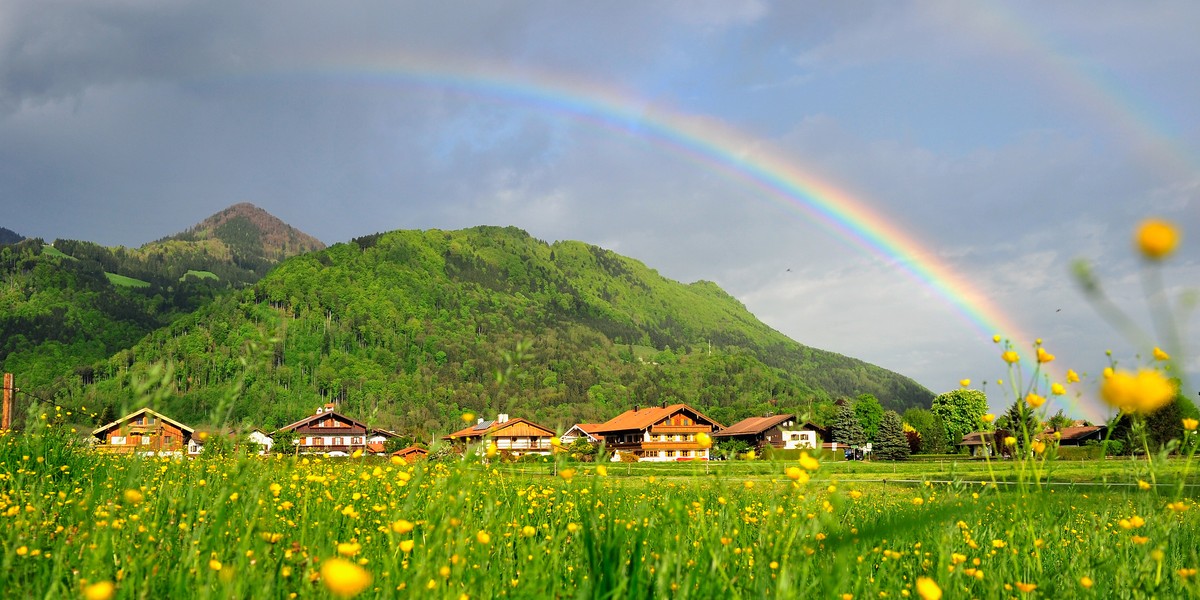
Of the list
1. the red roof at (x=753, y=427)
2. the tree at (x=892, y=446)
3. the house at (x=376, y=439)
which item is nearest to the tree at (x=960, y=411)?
the tree at (x=892, y=446)

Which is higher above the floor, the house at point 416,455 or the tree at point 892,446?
the house at point 416,455

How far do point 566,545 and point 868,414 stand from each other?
112m

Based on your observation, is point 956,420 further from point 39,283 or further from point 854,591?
point 39,283

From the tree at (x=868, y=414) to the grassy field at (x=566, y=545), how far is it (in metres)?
105

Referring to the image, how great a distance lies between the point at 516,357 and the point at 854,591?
6.06 ft

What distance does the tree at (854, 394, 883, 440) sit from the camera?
10419cm

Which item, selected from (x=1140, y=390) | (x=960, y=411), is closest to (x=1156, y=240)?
(x=1140, y=390)

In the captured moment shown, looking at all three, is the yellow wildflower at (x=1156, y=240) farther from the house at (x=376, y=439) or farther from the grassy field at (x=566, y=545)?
the house at (x=376, y=439)

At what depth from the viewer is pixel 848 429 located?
9488cm

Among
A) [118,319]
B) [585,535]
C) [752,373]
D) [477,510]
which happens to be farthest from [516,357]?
[118,319]

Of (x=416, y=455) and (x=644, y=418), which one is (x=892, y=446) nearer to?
(x=644, y=418)

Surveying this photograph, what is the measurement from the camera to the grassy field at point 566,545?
7.86ft

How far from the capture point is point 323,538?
3.80 meters

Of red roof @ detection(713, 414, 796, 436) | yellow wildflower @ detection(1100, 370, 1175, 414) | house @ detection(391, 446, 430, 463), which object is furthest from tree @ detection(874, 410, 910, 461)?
yellow wildflower @ detection(1100, 370, 1175, 414)
